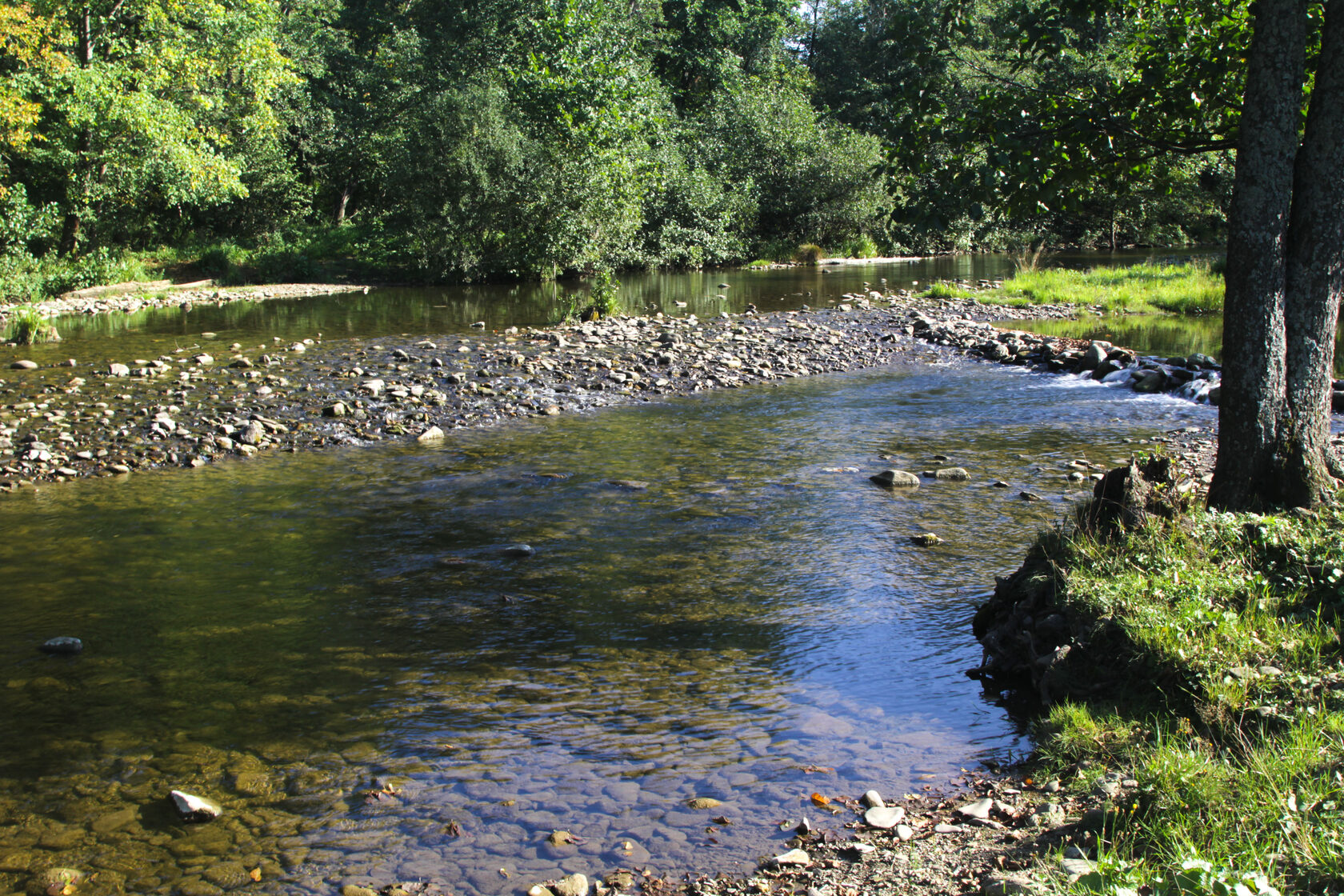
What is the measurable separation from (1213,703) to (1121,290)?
24.3m

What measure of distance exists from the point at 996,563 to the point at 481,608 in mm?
4318

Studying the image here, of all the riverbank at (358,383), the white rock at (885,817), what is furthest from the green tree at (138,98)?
the white rock at (885,817)

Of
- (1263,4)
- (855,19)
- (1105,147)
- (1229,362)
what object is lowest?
(1229,362)

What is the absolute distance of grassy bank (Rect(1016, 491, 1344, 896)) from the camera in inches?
137

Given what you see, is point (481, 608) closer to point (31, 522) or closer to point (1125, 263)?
point (31, 522)

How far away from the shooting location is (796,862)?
13.7ft

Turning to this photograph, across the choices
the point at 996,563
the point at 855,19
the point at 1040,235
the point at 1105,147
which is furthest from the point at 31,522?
the point at 855,19

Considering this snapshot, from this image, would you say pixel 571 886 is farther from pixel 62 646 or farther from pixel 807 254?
pixel 807 254

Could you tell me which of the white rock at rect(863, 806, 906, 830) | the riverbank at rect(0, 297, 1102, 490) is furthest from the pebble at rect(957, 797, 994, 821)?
the riverbank at rect(0, 297, 1102, 490)

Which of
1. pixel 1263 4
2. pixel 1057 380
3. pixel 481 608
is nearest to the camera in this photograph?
pixel 1263 4

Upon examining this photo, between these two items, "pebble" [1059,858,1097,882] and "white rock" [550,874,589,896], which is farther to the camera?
"white rock" [550,874,589,896]

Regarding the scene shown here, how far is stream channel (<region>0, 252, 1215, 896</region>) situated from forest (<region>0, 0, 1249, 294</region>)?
3282 millimetres

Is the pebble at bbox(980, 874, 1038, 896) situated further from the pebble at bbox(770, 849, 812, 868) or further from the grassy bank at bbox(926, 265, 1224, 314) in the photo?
the grassy bank at bbox(926, 265, 1224, 314)

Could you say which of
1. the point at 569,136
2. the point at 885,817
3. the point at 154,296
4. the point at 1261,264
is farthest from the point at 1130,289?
the point at 154,296
